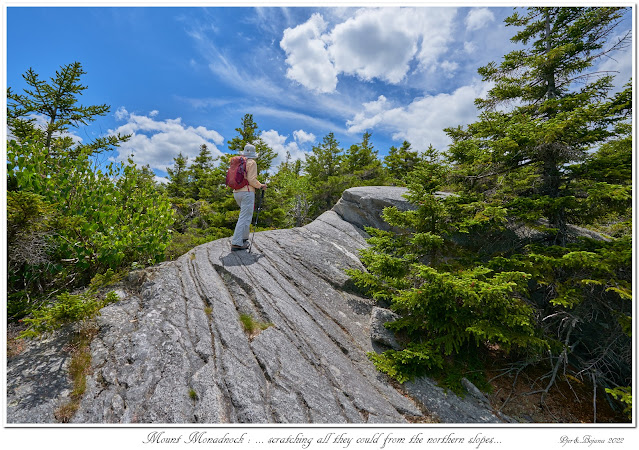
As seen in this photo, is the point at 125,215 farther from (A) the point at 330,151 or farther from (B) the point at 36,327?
(A) the point at 330,151

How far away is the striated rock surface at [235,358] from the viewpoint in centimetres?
346

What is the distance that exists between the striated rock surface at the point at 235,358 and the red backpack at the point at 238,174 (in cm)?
215

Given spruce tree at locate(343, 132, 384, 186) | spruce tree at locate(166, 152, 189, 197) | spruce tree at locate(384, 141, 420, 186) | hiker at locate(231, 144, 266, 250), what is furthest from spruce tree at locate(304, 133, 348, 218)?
spruce tree at locate(166, 152, 189, 197)

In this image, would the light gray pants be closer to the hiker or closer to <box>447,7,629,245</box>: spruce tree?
the hiker

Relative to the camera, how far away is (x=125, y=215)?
689 cm

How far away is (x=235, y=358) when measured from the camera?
432 cm

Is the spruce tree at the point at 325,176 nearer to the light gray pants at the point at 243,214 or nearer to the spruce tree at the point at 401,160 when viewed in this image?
the spruce tree at the point at 401,160

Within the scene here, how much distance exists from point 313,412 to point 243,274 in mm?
3697

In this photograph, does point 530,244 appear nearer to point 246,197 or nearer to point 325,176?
point 246,197

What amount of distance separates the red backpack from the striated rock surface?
7.06 feet

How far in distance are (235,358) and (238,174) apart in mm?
5102

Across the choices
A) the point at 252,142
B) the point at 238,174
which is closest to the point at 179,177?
the point at 252,142
